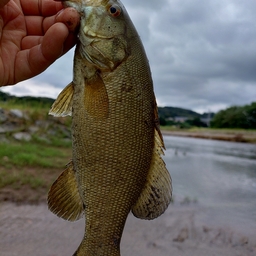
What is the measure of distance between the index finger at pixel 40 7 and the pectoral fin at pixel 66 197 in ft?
4.47

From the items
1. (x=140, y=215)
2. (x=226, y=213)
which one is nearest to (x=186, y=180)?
(x=226, y=213)

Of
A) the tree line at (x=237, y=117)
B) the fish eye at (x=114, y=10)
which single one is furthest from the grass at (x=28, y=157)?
the tree line at (x=237, y=117)

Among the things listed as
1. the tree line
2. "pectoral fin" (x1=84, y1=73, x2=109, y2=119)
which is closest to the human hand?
"pectoral fin" (x1=84, y1=73, x2=109, y2=119)

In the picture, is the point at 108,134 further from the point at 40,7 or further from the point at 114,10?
the point at 40,7

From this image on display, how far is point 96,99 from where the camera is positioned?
6.17 ft

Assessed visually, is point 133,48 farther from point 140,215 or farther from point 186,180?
point 186,180

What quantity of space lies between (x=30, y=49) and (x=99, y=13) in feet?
2.29

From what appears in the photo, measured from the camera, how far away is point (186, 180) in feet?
28.7

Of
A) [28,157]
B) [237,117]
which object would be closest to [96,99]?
[28,157]

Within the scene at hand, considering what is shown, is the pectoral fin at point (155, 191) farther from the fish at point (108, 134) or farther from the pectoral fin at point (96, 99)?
the pectoral fin at point (96, 99)

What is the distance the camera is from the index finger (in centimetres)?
255

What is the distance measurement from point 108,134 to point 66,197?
21.8 inches

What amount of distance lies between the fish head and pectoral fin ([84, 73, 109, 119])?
0.38 feet

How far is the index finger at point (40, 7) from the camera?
8.36ft
